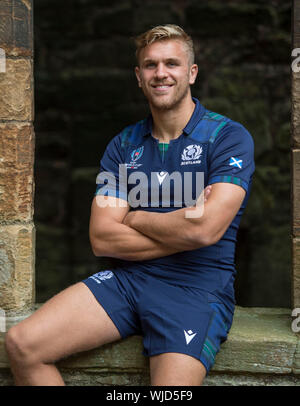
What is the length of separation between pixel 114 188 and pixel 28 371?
885 millimetres

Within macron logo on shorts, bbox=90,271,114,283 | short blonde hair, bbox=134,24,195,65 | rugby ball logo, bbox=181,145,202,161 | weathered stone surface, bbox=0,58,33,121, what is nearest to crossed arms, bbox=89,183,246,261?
macron logo on shorts, bbox=90,271,114,283

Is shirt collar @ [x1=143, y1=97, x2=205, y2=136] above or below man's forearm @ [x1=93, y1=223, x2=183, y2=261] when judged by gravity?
above

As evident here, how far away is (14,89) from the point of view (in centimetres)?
257

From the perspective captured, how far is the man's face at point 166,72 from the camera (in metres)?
2.54

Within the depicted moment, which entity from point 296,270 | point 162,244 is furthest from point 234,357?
point 162,244

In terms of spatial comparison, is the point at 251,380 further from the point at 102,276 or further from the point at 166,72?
the point at 166,72

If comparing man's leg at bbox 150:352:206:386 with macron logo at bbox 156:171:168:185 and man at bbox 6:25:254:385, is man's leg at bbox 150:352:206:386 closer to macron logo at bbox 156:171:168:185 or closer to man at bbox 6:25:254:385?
man at bbox 6:25:254:385

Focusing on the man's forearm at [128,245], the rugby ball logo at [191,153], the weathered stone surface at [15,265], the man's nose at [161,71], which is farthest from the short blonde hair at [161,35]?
the weathered stone surface at [15,265]

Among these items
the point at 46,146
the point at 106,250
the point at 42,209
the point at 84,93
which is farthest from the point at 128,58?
the point at 106,250

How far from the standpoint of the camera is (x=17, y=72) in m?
2.57

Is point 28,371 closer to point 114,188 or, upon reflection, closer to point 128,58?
point 114,188

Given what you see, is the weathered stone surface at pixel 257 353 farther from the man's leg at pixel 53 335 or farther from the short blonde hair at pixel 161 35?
the short blonde hair at pixel 161 35

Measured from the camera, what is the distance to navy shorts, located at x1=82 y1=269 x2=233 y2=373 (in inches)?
88.7

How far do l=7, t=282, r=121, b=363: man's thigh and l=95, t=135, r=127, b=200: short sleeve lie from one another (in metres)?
0.48
